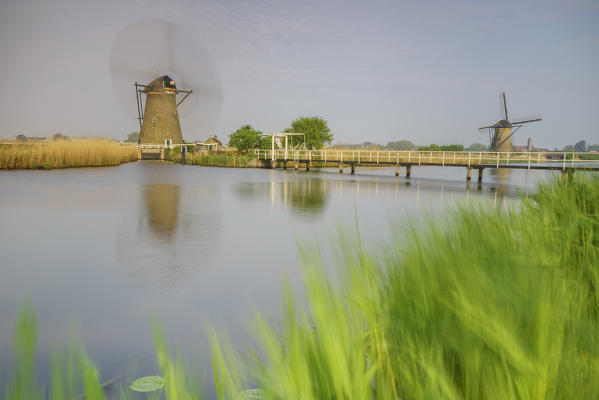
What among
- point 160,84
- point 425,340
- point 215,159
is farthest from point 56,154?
point 160,84

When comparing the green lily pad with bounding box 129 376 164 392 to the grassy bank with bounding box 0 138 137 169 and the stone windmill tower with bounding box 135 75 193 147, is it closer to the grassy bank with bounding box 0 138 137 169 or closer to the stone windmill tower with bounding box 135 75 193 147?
the grassy bank with bounding box 0 138 137 169

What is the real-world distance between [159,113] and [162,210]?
37.9 m

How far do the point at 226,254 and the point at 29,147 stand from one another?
20212 millimetres

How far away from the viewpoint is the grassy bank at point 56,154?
19702 mm

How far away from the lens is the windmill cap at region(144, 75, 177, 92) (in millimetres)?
44688

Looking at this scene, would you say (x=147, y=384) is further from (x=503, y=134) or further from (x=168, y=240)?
(x=503, y=134)

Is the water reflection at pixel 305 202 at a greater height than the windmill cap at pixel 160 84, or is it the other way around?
the windmill cap at pixel 160 84

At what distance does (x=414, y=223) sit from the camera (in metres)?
2.08

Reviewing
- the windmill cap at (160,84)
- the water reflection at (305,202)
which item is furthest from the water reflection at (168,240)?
the windmill cap at (160,84)

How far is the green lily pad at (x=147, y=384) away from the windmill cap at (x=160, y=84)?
46279mm

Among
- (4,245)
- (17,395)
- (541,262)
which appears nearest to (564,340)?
(541,262)

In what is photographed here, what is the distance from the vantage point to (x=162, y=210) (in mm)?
9828

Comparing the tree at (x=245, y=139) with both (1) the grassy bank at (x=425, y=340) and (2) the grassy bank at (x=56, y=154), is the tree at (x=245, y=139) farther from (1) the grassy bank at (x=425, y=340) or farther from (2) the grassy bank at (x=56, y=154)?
(1) the grassy bank at (x=425, y=340)

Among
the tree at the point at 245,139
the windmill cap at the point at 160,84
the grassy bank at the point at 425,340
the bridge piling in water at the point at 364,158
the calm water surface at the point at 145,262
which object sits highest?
the windmill cap at the point at 160,84
